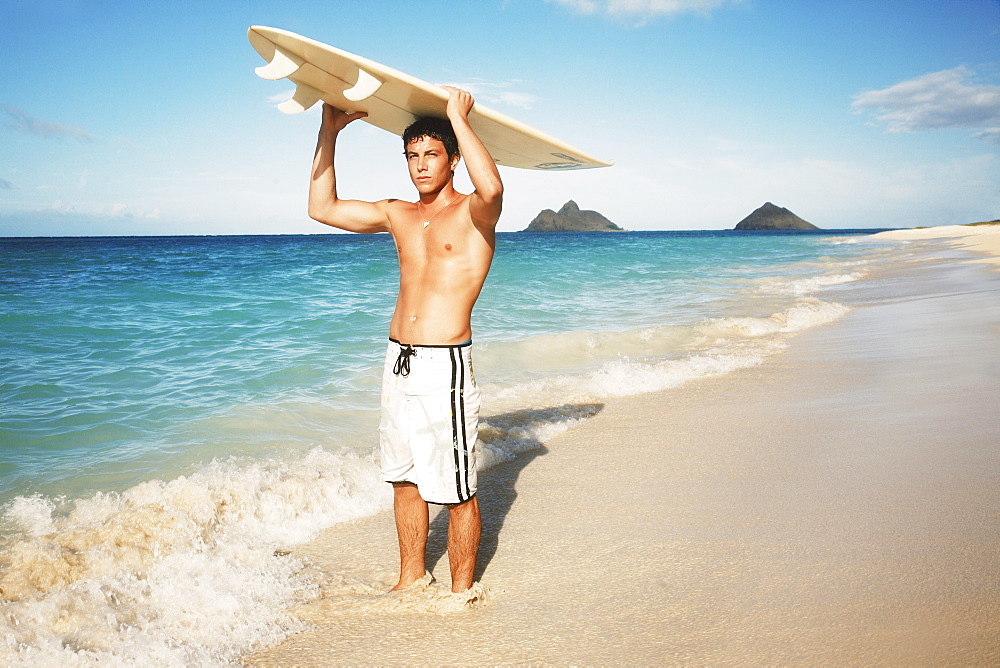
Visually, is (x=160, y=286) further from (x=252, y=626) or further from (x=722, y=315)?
(x=252, y=626)

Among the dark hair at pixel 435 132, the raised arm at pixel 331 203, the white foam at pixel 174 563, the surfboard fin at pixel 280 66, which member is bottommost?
→ the white foam at pixel 174 563

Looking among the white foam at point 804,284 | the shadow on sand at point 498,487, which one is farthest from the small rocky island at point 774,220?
the shadow on sand at point 498,487

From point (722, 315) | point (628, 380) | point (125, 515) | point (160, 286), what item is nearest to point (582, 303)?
→ point (722, 315)

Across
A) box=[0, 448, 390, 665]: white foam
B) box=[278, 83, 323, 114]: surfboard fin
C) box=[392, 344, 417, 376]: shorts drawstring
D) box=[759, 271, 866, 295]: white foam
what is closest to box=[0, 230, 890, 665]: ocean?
box=[0, 448, 390, 665]: white foam

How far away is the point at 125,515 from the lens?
3.58 metres

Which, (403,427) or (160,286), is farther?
(160,286)

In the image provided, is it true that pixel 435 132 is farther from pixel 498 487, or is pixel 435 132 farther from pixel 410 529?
pixel 498 487

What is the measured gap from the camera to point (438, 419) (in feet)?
8.46

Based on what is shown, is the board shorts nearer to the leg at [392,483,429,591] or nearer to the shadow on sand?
the leg at [392,483,429,591]

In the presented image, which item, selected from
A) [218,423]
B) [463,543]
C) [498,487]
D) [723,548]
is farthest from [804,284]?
[463,543]

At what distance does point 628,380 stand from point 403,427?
4.02 meters

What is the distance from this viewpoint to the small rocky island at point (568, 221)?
144375mm

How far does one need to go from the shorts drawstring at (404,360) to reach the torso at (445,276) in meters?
0.03

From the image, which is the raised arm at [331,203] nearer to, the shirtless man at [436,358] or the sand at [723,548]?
the shirtless man at [436,358]
